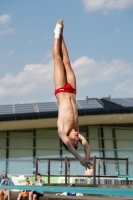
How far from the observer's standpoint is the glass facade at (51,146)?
21.2m

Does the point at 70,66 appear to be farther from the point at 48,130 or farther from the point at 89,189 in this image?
the point at 48,130

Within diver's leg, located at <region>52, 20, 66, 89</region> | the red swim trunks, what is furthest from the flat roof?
the red swim trunks

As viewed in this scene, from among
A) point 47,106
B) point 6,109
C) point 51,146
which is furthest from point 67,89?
point 51,146

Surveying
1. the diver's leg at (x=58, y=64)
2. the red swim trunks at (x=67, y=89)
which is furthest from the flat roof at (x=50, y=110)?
the red swim trunks at (x=67, y=89)

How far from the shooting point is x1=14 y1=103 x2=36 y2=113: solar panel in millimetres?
20094

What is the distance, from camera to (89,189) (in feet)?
16.9

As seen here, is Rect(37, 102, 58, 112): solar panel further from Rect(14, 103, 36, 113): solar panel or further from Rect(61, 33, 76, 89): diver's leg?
Rect(61, 33, 76, 89): diver's leg

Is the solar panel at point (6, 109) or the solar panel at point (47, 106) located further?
Answer: the solar panel at point (47, 106)

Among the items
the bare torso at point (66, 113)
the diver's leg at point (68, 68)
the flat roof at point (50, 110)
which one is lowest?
the bare torso at point (66, 113)

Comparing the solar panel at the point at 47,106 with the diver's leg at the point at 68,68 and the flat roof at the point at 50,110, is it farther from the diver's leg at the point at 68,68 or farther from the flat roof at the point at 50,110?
the diver's leg at the point at 68,68

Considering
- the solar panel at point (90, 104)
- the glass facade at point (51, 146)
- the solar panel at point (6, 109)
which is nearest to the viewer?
the solar panel at point (6, 109)

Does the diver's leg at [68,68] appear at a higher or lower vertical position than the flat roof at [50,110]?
lower

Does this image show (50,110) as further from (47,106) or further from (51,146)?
(51,146)

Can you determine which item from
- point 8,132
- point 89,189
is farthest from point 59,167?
point 89,189
